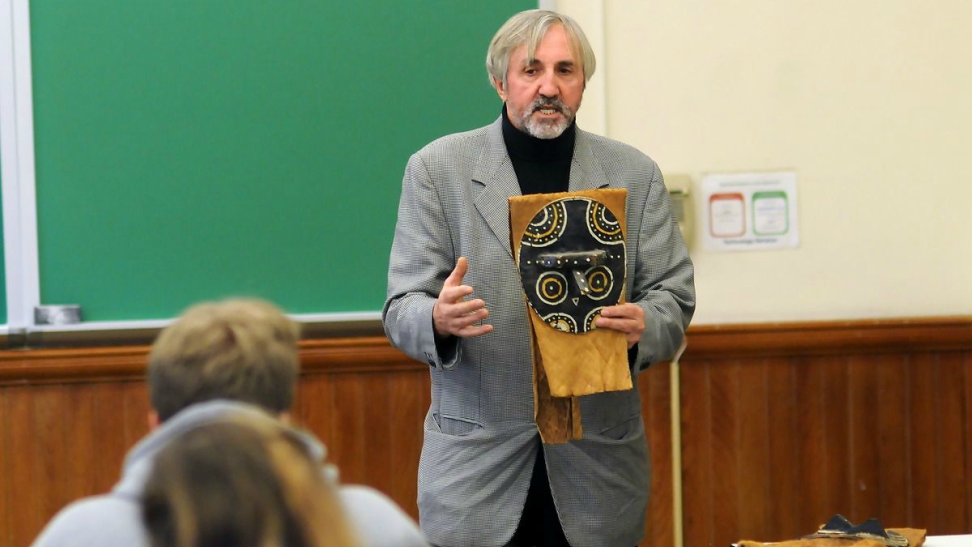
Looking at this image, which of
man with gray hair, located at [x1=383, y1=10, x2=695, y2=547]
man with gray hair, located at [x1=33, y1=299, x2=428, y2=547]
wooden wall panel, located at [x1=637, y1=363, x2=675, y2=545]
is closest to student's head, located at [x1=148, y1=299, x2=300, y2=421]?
man with gray hair, located at [x1=33, y1=299, x2=428, y2=547]

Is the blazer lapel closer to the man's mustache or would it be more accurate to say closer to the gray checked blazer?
the gray checked blazer

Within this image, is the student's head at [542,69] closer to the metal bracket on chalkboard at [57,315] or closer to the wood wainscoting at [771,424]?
the wood wainscoting at [771,424]

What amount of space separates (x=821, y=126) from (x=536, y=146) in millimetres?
1517

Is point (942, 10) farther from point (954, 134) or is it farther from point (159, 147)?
point (159, 147)

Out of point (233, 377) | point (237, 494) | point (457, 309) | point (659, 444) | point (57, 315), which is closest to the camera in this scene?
point (237, 494)

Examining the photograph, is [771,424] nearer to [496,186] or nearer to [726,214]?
[726,214]

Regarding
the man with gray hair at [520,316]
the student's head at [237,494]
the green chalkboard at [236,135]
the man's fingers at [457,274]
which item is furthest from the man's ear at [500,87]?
the student's head at [237,494]

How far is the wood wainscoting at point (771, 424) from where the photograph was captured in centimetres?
354

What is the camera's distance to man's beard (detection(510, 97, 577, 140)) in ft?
7.95

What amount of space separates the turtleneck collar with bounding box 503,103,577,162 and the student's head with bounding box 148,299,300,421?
3.86ft

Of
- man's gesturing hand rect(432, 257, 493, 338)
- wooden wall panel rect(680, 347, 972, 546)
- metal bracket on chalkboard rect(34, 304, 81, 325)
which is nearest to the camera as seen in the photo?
man's gesturing hand rect(432, 257, 493, 338)

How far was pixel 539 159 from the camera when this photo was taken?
2.50 m

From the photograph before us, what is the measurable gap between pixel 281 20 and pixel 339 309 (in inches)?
34.5

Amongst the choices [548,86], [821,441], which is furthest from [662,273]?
[821,441]
